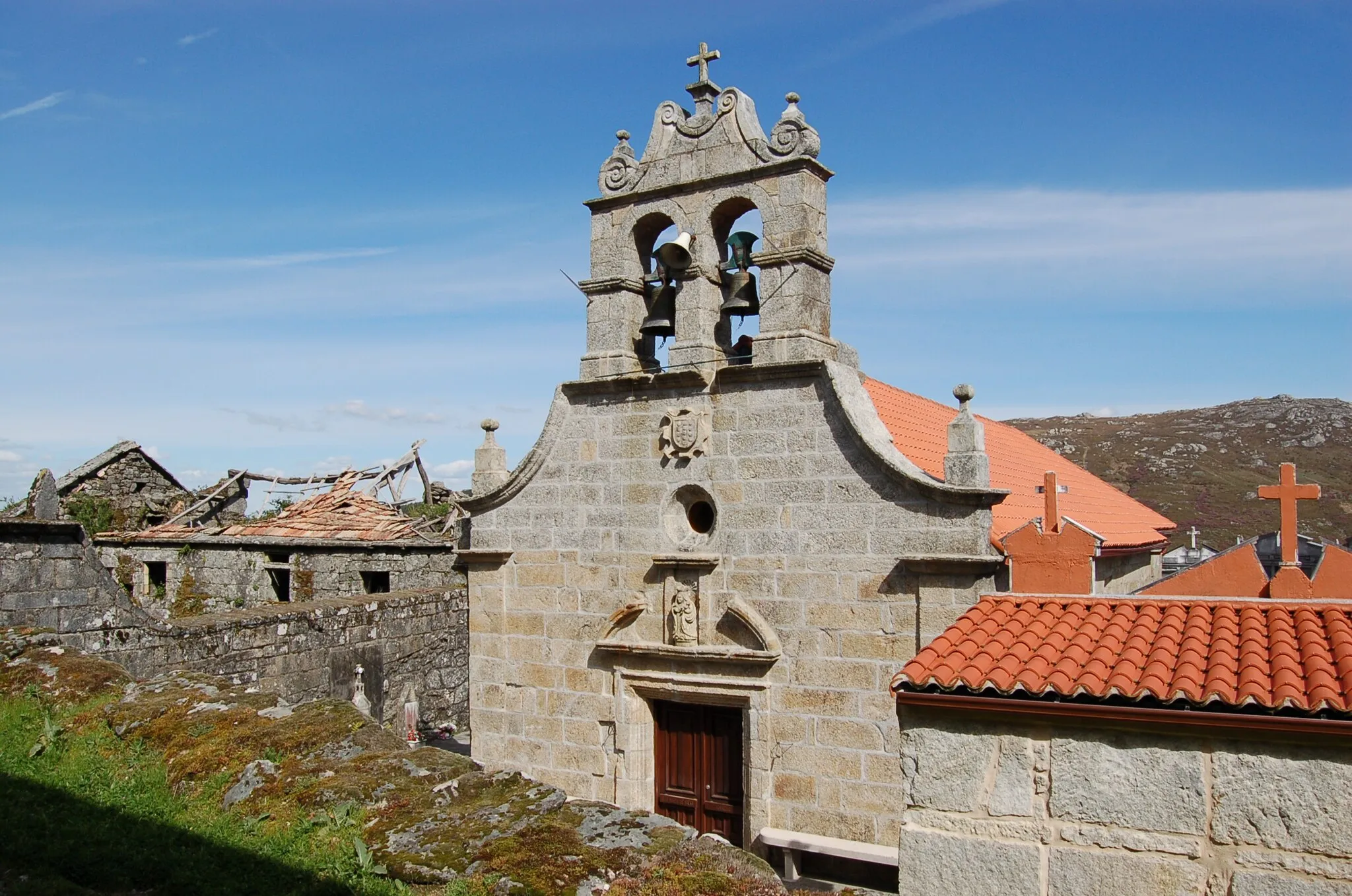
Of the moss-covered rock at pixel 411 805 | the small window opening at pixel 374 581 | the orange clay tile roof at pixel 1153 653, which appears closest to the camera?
the moss-covered rock at pixel 411 805

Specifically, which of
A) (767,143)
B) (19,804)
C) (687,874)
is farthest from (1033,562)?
(19,804)

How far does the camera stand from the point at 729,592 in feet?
29.5

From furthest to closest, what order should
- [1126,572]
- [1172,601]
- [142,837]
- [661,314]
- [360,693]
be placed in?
1. [1126,572]
2. [360,693]
3. [661,314]
4. [1172,601]
5. [142,837]

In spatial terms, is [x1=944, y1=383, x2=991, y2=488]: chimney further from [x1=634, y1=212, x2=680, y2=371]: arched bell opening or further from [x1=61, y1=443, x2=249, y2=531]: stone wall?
[x1=61, y1=443, x2=249, y2=531]: stone wall

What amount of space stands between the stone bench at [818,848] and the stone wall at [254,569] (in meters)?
7.54

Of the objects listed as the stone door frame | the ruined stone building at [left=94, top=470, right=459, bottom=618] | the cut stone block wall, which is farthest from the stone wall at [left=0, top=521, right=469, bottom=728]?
the cut stone block wall

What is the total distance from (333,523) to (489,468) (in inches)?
287

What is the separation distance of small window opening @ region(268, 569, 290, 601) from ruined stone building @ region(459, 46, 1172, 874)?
6647 mm

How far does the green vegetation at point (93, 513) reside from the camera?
61.0 feet

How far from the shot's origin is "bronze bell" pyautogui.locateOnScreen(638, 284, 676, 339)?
980 cm

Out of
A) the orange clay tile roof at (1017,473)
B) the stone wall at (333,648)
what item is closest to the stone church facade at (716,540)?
the orange clay tile roof at (1017,473)

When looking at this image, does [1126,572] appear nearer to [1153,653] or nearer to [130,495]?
[1153,653]

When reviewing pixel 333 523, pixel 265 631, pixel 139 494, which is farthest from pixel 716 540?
pixel 139 494

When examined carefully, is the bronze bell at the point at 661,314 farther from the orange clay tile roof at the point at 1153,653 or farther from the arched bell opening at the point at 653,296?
the orange clay tile roof at the point at 1153,653
